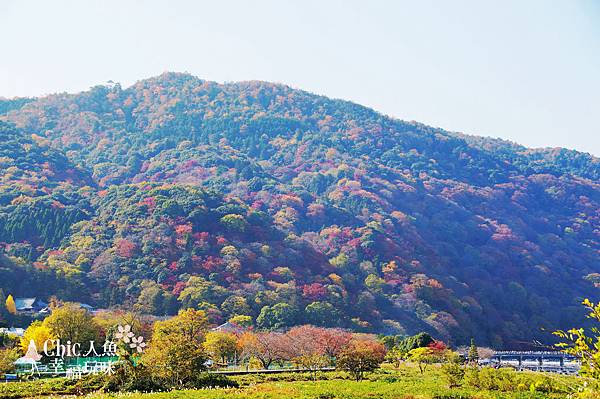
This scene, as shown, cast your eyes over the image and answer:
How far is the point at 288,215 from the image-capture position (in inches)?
4759

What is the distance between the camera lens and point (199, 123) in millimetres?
174625

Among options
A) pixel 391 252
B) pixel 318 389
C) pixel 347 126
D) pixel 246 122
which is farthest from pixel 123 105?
pixel 318 389

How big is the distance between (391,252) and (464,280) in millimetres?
17291

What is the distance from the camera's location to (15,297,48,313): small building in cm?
6769

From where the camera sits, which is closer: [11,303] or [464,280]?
[11,303]

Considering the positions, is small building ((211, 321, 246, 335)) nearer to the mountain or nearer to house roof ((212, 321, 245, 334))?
house roof ((212, 321, 245, 334))

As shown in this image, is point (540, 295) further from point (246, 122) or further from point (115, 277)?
point (246, 122)

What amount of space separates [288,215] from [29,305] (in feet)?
193

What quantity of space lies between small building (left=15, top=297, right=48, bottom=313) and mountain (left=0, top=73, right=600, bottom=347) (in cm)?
282

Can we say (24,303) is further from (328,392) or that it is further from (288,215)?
(288,215)

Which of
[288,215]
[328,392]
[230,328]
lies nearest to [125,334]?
[328,392]

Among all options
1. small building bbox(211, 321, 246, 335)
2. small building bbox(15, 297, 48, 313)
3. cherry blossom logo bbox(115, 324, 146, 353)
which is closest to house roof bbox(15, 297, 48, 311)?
small building bbox(15, 297, 48, 313)

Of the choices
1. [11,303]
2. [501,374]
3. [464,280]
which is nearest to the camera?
[501,374]

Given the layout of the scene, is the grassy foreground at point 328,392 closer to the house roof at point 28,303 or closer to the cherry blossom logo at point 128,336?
the cherry blossom logo at point 128,336
